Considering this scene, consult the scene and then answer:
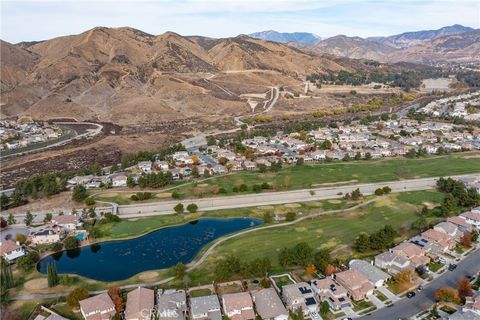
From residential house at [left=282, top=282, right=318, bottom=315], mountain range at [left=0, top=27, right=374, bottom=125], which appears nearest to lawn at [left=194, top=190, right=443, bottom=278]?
residential house at [left=282, top=282, right=318, bottom=315]

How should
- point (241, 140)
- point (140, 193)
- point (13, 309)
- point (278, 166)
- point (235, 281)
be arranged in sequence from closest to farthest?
point (13, 309), point (235, 281), point (140, 193), point (278, 166), point (241, 140)

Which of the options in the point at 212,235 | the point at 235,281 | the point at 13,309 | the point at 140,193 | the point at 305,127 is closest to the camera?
the point at 13,309

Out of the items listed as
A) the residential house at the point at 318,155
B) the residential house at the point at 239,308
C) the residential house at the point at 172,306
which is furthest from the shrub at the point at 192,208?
the residential house at the point at 318,155

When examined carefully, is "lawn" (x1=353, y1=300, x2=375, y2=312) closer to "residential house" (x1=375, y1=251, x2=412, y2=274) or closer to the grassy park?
"residential house" (x1=375, y1=251, x2=412, y2=274)

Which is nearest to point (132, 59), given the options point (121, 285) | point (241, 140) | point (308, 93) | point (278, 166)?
point (308, 93)

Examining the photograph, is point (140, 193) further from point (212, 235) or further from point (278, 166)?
point (278, 166)

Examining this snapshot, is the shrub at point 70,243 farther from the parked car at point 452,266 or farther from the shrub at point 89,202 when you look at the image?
the parked car at point 452,266
